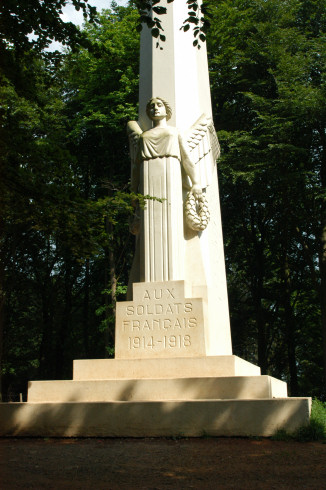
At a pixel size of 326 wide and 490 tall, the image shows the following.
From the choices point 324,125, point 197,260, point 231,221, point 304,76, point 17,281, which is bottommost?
point 197,260

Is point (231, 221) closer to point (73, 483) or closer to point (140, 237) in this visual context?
point (140, 237)

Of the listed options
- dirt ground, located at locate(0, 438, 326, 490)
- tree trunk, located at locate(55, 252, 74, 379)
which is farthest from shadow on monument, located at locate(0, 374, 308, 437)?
tree trunk, located at locate(55, 252, 74, 379)

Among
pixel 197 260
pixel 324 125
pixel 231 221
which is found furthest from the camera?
pixel 231 221

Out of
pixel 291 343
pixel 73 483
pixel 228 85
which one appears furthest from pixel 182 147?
pixel 291 343

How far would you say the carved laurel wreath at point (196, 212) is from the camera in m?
9.28

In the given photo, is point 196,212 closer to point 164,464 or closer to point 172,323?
point 172,323

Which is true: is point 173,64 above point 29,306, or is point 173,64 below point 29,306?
above

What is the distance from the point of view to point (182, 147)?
9.47 meters

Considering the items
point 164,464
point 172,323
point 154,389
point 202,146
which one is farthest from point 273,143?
point 164,464

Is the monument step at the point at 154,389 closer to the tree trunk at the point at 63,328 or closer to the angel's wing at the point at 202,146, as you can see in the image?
the angel's wing at the point at 202,146

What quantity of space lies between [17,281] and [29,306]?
2877 millimetres

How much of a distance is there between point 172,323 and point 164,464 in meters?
3.16

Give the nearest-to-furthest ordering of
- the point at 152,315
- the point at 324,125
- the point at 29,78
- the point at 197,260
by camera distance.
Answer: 1. the point at 29,78
2. the point at 152,315
3. the point at 197,260
4. the point at 324,125

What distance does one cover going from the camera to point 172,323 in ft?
27.2
